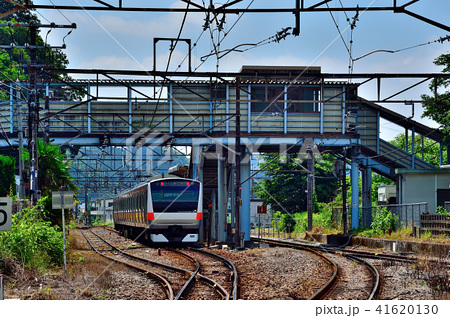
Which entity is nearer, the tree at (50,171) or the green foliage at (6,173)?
the tree at (50,171)

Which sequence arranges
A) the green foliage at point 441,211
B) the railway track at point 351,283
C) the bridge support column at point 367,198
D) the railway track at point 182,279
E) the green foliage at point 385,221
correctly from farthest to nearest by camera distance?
1. the bridge support column at point 367,198
2. the green foliage at point 385,221
3. the green foliage at point 441,211
4. the railway track at point 182,279
5. the railway track at point 351,283

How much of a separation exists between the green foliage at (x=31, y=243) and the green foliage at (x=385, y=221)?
56.4 feet

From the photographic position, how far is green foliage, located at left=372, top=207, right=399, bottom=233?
32094 mm

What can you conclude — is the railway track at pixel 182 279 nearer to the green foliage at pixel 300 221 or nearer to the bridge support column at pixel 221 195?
the bridge support column at pixel 221 195

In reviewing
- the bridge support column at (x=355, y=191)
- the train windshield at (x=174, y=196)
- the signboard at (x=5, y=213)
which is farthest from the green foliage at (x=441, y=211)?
the signboard at (x=5, y=213)

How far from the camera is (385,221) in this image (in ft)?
107

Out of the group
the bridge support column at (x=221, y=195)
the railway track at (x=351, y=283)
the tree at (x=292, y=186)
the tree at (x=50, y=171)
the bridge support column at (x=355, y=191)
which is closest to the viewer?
the railway track at (x=351, y=283)

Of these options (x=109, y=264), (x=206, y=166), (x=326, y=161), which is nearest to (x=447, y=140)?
(x=206, y=166)

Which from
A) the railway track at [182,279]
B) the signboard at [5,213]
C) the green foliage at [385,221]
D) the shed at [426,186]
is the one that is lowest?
the railway track at [182,279]

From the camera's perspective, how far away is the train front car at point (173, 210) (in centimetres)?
2895

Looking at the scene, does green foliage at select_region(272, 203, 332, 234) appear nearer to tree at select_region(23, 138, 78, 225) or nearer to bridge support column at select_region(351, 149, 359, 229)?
bridge support column at select_region(351, 149, 359, 229)

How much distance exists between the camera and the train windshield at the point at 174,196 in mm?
29062

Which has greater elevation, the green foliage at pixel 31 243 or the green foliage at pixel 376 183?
the green foliage at pixel 376 183
